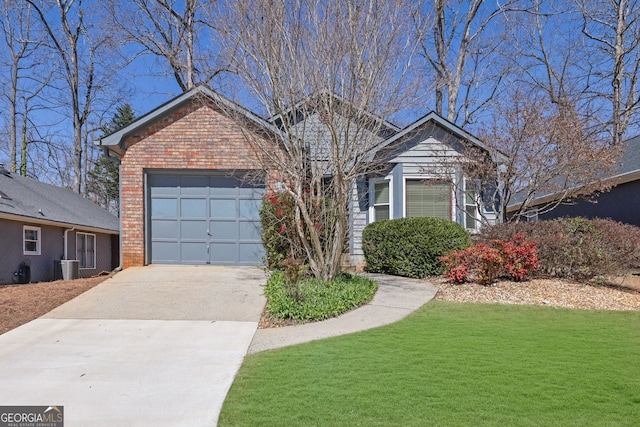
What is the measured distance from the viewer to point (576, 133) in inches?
482

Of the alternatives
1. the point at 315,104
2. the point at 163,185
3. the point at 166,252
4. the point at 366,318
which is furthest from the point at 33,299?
the point at 315,104

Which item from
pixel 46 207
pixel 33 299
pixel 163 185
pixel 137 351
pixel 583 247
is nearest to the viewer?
pixel 137 351

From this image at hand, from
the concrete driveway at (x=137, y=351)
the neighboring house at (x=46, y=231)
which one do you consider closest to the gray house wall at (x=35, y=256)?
the neighboring house at (x=46, y=231)

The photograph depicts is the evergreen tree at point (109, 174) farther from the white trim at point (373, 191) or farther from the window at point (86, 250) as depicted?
the white trim at point (373, 191)

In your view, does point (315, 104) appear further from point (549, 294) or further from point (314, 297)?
point (549, 294)

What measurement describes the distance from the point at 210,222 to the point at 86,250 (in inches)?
373

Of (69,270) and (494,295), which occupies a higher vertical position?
(69,270)

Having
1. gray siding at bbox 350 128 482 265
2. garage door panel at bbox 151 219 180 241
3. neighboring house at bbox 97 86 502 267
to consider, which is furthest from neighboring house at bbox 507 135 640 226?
garage door panel at bbox 151 219 180 241

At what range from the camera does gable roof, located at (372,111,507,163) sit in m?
12.8

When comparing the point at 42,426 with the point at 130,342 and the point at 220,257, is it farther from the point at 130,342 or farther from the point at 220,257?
the point at 220,257

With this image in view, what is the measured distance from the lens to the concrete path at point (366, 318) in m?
6.67

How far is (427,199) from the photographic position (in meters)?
13.7

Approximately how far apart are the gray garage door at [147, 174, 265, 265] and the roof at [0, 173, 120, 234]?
4.82m

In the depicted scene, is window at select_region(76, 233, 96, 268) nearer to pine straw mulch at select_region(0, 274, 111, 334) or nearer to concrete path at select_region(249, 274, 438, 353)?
pine straw mulch at select_region(0, 274, 111, 334)
